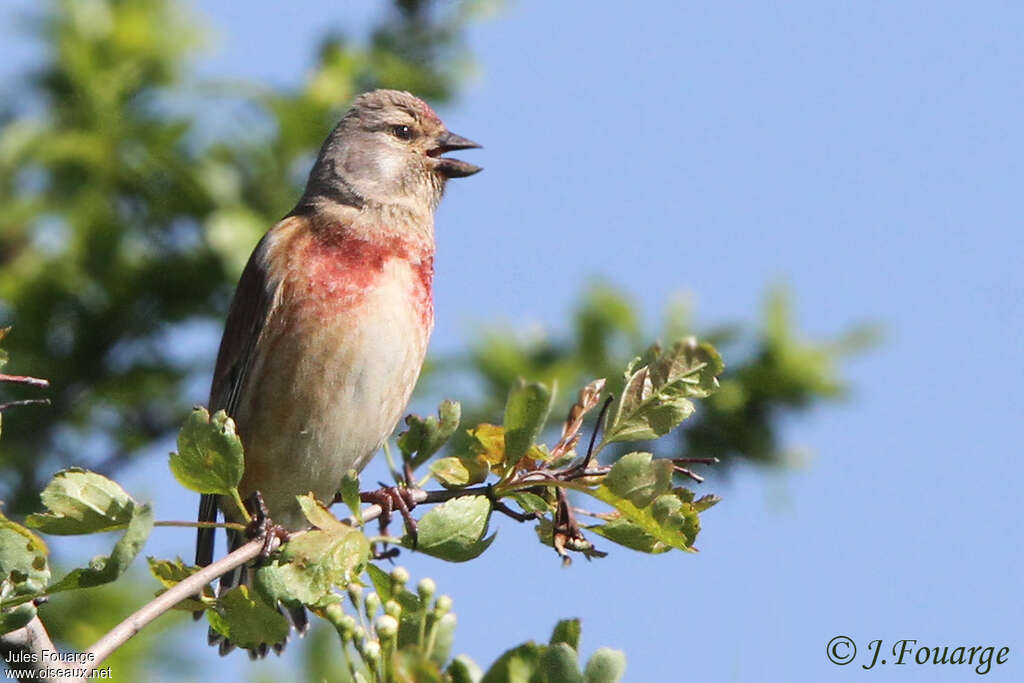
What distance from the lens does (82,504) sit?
252 centimetres

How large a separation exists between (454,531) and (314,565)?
28cm

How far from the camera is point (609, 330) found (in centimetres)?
641

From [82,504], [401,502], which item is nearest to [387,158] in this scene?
[401,502]

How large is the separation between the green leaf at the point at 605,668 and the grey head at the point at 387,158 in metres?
3.42

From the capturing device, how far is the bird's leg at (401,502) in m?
2.78

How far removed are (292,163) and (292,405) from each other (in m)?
2.37

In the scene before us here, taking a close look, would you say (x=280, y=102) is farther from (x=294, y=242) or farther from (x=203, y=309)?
(x=294, y=242)

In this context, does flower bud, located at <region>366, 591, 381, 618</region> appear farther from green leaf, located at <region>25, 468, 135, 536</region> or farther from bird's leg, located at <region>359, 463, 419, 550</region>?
green leaf, located at <region>25, 468, 135, 536</region>

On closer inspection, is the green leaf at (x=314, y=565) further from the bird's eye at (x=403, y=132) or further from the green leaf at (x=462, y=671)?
the bird's eye at (x=403, y=132)

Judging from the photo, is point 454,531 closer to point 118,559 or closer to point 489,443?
point 489,443

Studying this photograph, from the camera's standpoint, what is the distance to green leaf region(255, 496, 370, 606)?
2.51 m

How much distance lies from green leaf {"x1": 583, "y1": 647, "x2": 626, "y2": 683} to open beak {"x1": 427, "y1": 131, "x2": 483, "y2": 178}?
3.67 meters

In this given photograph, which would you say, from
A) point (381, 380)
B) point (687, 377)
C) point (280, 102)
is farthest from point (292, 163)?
point (687, 377)

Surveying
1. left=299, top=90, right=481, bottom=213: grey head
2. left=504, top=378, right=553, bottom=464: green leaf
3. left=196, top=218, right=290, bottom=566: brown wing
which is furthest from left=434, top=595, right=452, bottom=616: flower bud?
left=299, top=90, right=481, bottom=213: grey head
